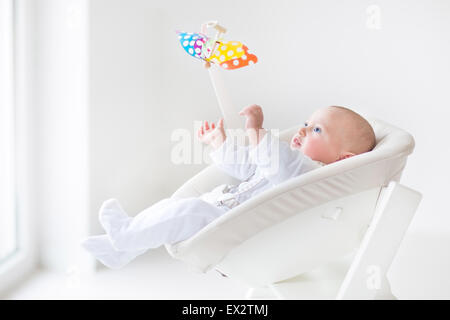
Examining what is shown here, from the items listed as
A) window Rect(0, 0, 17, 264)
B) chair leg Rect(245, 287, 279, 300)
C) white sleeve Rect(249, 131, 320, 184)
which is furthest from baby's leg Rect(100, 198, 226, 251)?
window Rect(0, 0, 17, 264)

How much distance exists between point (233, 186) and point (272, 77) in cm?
68

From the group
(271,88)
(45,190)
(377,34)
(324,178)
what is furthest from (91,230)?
(377,34)

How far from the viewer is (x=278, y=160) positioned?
3.92 feet

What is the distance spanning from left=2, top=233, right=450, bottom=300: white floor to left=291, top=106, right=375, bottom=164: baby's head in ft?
1.95

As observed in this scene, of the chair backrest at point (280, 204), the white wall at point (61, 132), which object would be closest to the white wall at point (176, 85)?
the white wall at point (61, 132)

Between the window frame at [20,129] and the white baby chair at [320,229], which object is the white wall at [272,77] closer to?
the window frame at [20,129]

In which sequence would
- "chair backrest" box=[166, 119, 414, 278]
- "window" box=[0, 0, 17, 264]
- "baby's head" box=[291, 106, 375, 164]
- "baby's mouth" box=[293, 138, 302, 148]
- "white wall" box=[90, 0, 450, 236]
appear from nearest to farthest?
"chair backrest" box=[166, 119, 414, 278], "baby's head" box=[291, 106, 375, 164], "baby's mouth" box=[293, 138, 302, 148], "window" box=[0, 0, 17, 264], "white wall" box=[90, 0, 450, 236]

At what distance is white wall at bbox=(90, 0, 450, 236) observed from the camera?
1.75m

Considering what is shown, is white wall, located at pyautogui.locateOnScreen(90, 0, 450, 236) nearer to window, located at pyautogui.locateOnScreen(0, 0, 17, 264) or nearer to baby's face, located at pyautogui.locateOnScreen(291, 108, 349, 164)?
window, located at pyautogui.locateOnScreen(0, 0, 17, 264)

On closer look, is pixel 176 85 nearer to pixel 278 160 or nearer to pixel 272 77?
pixel 272 77

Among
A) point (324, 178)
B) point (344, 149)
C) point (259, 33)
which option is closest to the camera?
point (324, 178)

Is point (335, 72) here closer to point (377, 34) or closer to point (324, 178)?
point (377, 34)

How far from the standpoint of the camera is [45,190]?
5.60 ft
